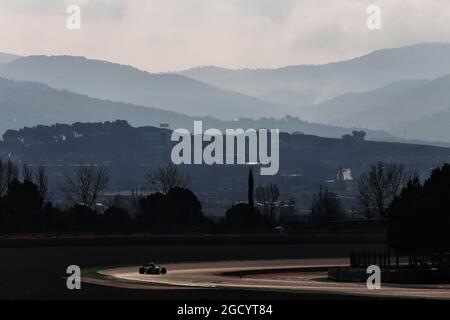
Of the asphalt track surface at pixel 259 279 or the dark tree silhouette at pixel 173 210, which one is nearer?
the asphalt track surface at pixel 259 279

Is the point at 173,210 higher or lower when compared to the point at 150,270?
higher

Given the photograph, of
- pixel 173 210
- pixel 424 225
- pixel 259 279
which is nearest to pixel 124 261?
pixel 259 279

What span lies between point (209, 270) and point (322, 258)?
16.5 metres

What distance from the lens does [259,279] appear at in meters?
74.1

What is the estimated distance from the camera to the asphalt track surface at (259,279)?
62.3 meters

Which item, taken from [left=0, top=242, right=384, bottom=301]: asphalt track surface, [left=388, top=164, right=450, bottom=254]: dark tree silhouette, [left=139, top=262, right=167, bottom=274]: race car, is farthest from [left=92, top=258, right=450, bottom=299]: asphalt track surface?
[left=388, top=164, right=450, bottom=254]: dark tree silhouette

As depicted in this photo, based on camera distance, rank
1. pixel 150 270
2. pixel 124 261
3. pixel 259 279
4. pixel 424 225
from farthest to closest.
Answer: pixel 124 261 < pixel 150 270 < pixel 424 225 < pixel 259 279

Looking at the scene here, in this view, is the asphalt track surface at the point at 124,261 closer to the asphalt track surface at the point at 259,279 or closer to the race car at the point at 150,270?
the asphalt track surface at the point at 259,279

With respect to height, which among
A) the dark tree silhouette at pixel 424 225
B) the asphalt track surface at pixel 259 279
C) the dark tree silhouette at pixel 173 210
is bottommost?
the asphalt track surface at pixel 259 279

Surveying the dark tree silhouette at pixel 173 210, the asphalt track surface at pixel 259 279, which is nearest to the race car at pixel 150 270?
the asphalt track surface at pixel 259 279

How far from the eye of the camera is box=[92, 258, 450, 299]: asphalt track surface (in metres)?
62.3

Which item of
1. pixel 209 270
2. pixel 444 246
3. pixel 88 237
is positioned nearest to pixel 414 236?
pixel 444 246

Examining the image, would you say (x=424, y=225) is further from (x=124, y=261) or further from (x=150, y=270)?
(x=124, y=261)

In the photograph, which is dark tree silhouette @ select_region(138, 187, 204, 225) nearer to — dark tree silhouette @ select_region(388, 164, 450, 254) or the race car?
the race car
